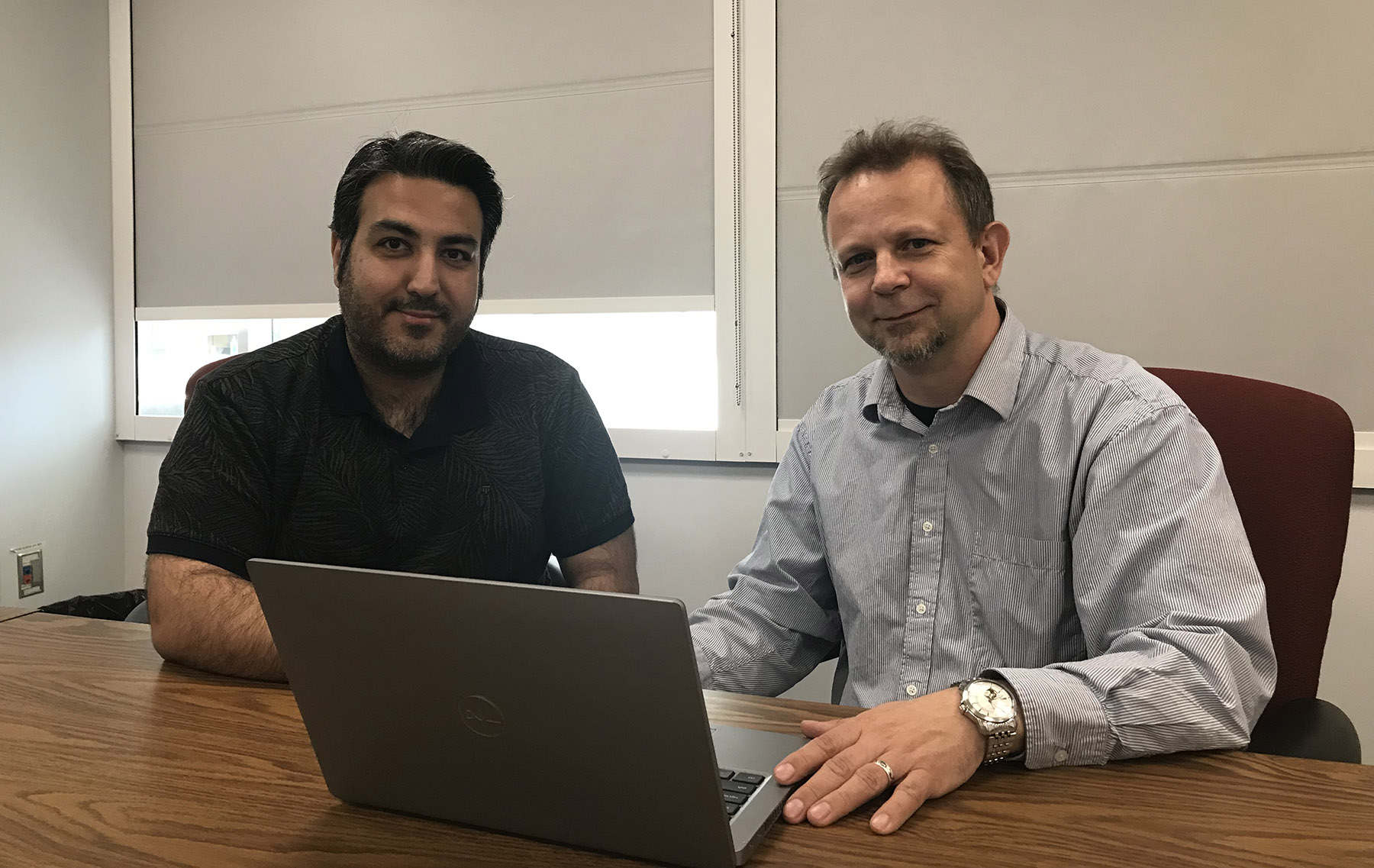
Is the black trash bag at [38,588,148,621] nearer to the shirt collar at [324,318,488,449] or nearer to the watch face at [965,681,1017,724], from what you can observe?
the shirt collar at [324,318,488,449]

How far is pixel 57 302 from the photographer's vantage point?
3.22m

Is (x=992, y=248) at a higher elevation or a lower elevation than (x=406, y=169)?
lower

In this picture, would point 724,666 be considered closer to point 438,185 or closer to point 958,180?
point 958,180

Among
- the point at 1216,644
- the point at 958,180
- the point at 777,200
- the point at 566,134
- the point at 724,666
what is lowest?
the point at 724,666

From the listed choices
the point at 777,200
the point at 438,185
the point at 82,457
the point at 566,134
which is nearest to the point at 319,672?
the point at 438,185

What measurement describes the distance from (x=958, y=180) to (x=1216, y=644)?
793mm

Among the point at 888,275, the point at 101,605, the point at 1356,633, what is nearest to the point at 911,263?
the point at 888,275

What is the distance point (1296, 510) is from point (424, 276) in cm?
137

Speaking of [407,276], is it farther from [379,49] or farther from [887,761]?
[379,49]

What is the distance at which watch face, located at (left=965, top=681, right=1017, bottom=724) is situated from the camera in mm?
965

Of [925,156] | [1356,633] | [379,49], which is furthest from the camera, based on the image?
[379,49]

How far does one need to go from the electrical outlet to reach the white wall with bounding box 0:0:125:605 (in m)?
0.02

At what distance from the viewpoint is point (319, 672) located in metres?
0.84

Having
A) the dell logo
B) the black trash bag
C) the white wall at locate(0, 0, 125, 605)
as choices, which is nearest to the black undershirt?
the dell logo
